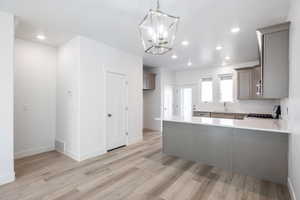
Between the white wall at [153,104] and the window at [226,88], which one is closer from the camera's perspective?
the window at [226,88]

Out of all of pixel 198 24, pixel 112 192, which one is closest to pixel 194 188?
pixel 112 192

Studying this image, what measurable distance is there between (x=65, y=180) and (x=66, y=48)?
9.85ft

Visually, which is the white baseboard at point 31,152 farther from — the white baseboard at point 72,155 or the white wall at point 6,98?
the white wall at point 6,98

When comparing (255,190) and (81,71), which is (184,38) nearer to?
(81,71)

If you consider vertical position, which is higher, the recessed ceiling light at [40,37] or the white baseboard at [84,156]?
the recessed ceiling light at [40,37]

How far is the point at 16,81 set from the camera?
3.42 metres

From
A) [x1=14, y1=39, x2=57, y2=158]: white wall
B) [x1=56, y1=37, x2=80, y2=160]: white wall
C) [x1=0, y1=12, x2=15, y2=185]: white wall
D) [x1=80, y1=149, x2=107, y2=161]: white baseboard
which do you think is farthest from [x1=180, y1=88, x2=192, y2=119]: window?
[x1=0, y1=12, x2=15, y2=185]: white wall

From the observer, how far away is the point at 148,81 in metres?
6.12

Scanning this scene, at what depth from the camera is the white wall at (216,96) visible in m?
5.22

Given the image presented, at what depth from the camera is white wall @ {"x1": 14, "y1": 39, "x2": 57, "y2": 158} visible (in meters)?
3.45

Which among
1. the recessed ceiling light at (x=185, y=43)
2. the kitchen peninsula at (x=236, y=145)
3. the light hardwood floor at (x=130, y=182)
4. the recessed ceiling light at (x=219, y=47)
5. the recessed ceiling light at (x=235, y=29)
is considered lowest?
the light hardwood floor at (x=130, y=182)

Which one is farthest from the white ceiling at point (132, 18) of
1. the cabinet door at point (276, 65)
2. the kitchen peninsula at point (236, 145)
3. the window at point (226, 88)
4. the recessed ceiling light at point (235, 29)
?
the window at point (226, 88)

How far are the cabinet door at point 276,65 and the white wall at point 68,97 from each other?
3634mm

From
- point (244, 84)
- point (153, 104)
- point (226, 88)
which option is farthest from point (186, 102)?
point (244, 84)
